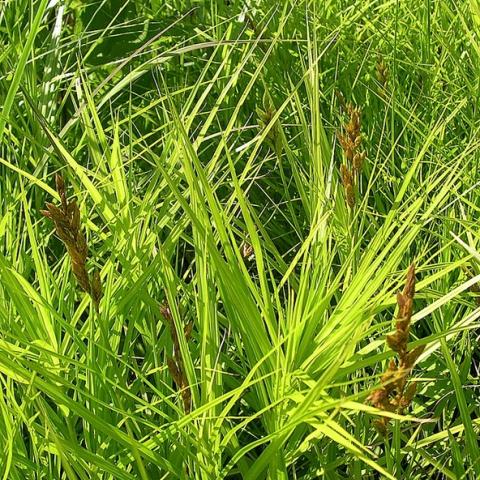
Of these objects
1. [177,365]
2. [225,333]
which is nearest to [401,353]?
[177,365]

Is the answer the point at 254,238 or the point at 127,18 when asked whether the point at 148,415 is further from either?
the point at 127,18

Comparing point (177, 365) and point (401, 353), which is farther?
point (177, 365)

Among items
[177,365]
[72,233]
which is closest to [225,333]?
[177,365]

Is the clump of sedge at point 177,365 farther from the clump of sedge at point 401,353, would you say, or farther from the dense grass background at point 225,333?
the clump of sedge at point 401,353

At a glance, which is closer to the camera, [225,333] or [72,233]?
[72,233]

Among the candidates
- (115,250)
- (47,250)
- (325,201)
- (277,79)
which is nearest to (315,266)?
(325,201)

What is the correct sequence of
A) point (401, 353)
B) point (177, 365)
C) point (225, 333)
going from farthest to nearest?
1. point (225, 333)
2. point (177, 365)
3. point (401, 353)

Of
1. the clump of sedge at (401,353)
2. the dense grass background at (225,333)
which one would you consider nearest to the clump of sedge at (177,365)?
the dense grass background at (225,333)

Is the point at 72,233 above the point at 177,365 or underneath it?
above

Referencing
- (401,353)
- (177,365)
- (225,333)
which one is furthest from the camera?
(225,333)

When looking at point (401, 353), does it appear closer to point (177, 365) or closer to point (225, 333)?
point (177, 365)

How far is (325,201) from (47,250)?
597mm

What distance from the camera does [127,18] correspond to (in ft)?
6.27

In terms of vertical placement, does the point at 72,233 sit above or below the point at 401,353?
above
